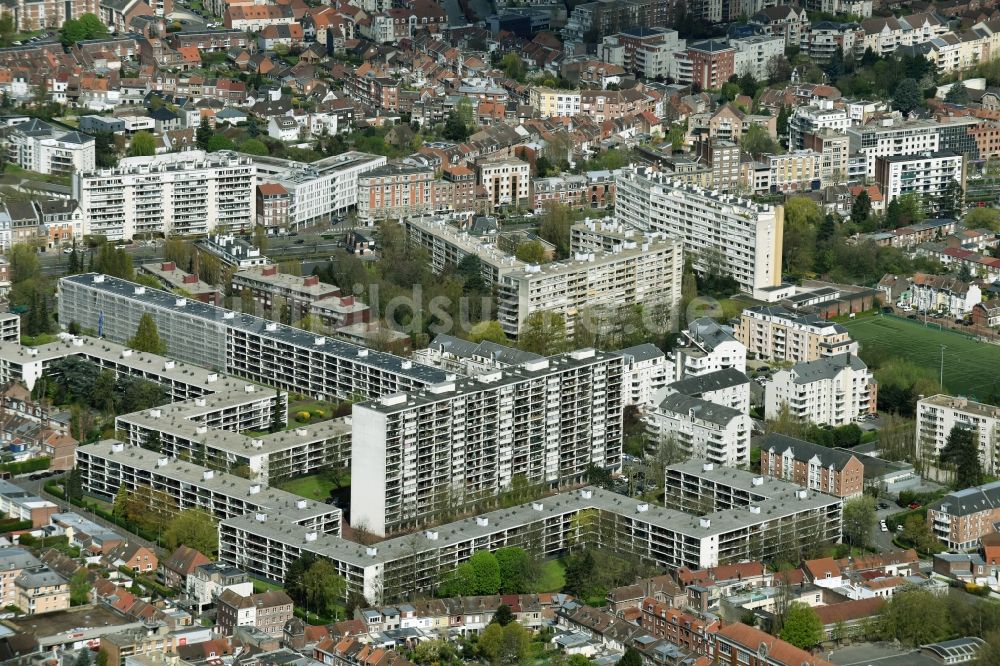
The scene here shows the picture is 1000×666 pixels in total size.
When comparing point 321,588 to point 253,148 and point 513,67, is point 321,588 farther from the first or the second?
point 513,67

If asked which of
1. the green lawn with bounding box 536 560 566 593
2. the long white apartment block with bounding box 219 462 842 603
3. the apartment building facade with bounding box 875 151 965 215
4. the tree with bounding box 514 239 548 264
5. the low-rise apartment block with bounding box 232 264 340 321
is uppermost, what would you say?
the apartment building facade with bounding box 875 151 965 215

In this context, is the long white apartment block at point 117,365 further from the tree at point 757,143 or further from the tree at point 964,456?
the tree at point 757,143

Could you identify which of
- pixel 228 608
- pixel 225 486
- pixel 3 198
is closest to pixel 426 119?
pixel 3 198

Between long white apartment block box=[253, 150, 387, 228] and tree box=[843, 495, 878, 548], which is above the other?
long white apartment block box=[253, 150, 387, 228]

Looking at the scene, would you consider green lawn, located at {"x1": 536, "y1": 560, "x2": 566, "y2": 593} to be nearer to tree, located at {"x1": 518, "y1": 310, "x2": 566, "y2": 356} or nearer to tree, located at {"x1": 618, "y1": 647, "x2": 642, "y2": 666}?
tree, located at {"x1": 618, "y1": 647, "x2": 642, "y2": 666}

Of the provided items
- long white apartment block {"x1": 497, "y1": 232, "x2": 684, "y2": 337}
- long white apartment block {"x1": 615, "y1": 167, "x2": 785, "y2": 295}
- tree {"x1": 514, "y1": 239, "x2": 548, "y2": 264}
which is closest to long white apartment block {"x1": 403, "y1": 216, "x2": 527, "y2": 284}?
tree {"x1": 514, "y1": 239, "x2": 548, "y2": 264}

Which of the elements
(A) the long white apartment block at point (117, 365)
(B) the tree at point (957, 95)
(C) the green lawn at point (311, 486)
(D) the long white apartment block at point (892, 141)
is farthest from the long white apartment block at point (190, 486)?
(B) the tree at point (957, 95)
